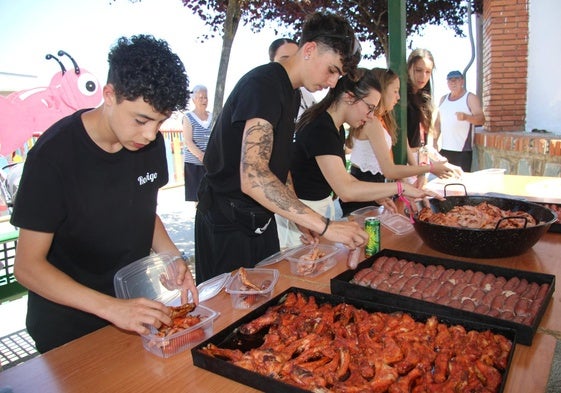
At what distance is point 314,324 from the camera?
147 centimetres

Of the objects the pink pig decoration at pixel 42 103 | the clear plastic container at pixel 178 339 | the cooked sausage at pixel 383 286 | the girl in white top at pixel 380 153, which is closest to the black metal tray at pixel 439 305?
the cooked sausage at pixel 383 286

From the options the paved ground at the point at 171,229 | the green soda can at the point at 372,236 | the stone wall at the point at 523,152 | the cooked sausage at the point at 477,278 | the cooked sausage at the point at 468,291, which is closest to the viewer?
the cooked sausage at the point at 468,291

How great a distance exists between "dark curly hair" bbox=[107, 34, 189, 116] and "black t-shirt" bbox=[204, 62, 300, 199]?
0.52 metres

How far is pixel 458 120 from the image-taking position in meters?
6.20

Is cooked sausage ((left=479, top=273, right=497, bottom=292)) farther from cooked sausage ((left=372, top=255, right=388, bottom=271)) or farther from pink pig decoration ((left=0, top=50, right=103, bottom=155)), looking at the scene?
pink pig decoration ((left=0, top=50, right=103, bottom=155))

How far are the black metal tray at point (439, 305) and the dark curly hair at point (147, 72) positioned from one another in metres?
0.94

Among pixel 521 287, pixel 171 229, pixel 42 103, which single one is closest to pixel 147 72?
pixel 521 287

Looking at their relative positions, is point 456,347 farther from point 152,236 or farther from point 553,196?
point 553,196

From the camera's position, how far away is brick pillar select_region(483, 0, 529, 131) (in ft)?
21.7

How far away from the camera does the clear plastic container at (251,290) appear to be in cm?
166

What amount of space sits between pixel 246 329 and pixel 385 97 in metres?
2.53

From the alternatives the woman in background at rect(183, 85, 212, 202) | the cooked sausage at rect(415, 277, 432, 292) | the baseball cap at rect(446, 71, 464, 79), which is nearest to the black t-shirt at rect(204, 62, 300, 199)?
the cooked sausage at rect(415, 277, 432, 292)

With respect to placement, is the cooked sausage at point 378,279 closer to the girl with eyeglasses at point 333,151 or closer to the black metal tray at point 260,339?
the black metal tray at point 260,339

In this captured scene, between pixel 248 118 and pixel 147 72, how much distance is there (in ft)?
1.97
